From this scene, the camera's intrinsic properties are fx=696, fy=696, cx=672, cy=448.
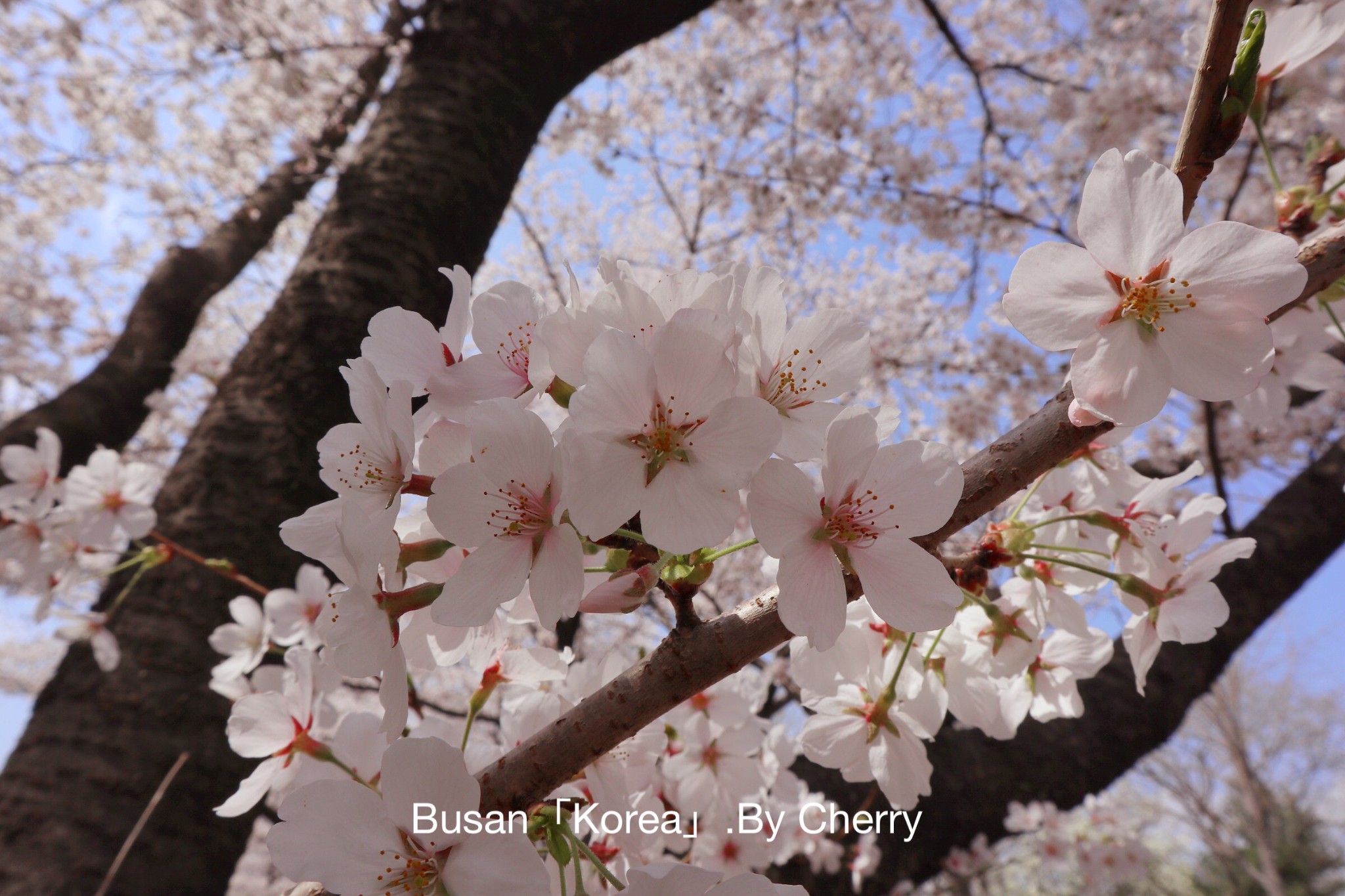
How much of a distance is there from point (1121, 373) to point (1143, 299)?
81 mm

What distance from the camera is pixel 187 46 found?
6297 millimetres

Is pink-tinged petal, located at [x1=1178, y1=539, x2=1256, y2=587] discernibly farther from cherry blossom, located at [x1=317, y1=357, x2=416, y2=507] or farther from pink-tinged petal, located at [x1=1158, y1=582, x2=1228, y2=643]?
cherry blossom, located at [x1=317, y1=357, x2=416, y2=507]

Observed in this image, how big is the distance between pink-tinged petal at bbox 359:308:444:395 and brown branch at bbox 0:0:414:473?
254cm

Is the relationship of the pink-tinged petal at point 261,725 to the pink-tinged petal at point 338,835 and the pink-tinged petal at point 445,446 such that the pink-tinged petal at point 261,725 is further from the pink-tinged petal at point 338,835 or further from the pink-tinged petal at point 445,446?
the pink-tinged petal at point 445,446

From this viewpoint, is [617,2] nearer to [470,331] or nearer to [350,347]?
[350,347]

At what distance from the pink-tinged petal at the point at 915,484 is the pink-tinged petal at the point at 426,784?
42 cm

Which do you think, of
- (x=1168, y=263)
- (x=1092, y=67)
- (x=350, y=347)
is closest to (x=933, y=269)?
(x=1092, y=67)

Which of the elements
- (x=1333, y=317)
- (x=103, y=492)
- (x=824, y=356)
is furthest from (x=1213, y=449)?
(x=103, y=492)

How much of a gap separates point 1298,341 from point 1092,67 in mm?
5791

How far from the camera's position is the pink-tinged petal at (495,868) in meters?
0.55

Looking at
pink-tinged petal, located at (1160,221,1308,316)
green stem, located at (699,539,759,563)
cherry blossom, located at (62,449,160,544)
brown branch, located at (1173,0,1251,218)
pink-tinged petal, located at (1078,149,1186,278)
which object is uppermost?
cherry blossom, located at (62,449,160,544)

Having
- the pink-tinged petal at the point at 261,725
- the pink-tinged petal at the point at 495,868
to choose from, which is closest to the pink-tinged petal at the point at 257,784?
the pink-tinged petal at the point at 261,725

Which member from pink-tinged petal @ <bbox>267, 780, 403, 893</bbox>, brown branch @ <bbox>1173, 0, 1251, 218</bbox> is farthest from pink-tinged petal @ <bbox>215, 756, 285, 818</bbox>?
brown branch @ <bbox>1173, 0, 1251, 218</bbox>

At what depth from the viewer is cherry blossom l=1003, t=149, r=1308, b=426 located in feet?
2.05
